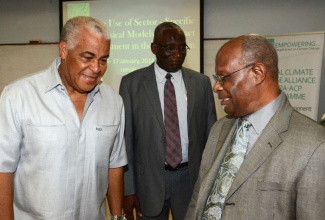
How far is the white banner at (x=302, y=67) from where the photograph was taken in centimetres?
414

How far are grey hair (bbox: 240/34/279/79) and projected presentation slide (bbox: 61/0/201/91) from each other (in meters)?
2.99

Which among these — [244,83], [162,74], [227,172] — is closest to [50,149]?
[227,172]

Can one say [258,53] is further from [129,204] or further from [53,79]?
[129,204]

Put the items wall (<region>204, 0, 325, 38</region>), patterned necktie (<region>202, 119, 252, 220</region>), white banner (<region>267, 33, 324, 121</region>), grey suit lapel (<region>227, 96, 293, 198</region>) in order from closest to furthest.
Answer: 1. grey suit lapel (<region>227, 96, 293, 198</region>)
2. patterned necktie (<region>202, 119, 252, 220</region>)
3. white banner (<region>267, 33, 324, 121</region>)
4. wall (<region>204, 0, 325, 38</region>)

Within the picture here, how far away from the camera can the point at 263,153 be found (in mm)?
1481

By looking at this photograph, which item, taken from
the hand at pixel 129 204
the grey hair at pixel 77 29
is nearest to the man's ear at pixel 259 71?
the grey hair at pixel 77 29

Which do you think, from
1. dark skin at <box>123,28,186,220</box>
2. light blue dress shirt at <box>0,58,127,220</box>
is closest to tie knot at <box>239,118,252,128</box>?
light blue dress shirt at <box>0,58,127,220</box>

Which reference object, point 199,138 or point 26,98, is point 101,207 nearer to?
point 26,98

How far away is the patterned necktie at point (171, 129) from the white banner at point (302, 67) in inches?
82.1

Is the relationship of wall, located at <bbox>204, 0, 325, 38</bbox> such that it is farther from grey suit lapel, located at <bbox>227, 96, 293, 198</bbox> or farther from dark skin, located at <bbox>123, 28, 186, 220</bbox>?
grey suit lapel, located at <bbox>227, 96, 293, 198</bbox>

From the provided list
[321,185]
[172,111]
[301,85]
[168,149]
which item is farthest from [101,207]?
[301,85]

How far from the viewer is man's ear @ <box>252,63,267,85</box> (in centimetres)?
152

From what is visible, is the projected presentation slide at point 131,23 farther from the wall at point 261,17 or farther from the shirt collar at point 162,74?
the shirt collar at point 162,74

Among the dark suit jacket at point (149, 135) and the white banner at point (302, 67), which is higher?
the white banner at point (302, 67)
